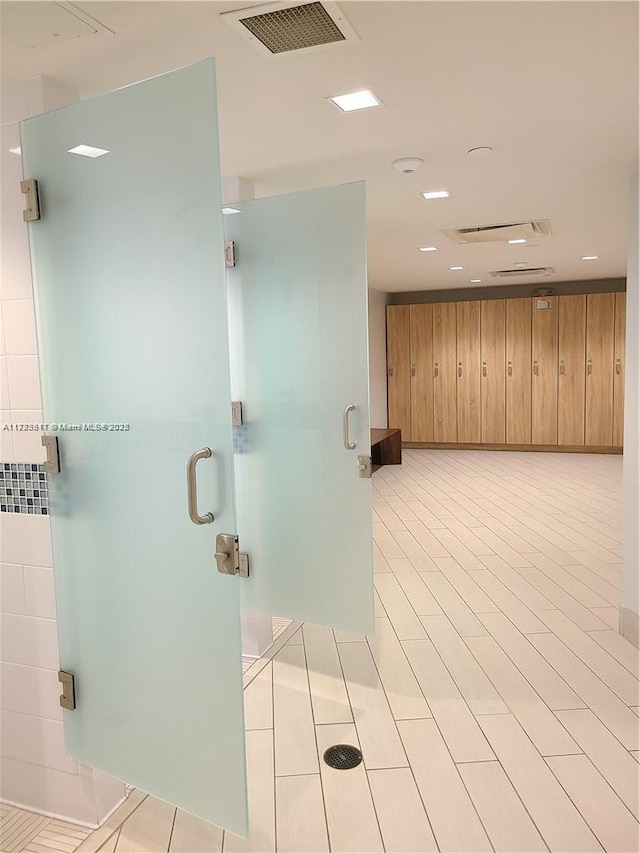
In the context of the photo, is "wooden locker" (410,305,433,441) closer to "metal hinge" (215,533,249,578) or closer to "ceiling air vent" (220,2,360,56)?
"ceiling air vent" (220,2,360,56)

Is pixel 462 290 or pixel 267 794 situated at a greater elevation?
pixel 462 290

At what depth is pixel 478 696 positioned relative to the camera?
117 inches

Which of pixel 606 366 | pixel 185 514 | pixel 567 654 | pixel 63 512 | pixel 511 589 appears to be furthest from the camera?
pixel 606 366

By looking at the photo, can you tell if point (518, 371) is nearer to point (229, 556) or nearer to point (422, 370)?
point (422, 370)

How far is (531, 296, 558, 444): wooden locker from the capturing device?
9.81 metres

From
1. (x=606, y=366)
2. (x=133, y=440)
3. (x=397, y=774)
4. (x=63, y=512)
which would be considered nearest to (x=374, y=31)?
(x=133, y=440)

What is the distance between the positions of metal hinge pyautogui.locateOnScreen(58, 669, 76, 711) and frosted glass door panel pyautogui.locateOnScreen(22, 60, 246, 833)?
37 mm

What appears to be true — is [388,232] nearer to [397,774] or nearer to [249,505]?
[249,505]

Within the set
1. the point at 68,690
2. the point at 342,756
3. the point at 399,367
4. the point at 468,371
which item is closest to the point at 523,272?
the point at 468,371

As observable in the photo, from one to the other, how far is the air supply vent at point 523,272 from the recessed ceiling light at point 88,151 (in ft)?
23.2

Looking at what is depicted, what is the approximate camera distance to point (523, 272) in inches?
335

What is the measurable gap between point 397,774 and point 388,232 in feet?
13.4

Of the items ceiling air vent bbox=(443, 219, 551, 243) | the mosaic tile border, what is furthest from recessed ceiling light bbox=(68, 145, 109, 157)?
ceiling air vent bbox=(443, 219, 551, 243)

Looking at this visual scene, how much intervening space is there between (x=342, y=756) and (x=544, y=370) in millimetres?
8420
